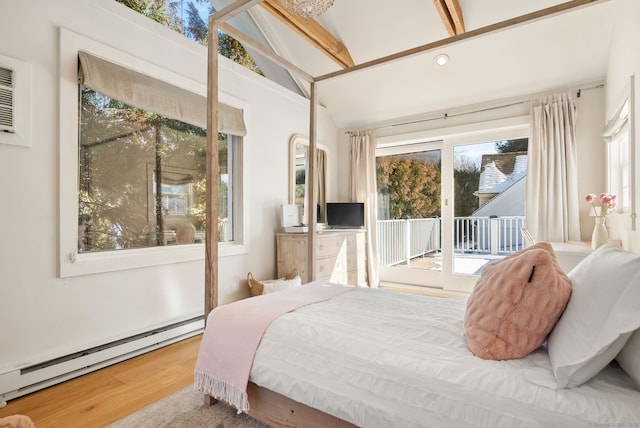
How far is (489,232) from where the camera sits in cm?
392

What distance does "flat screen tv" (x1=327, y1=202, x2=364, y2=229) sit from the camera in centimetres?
432

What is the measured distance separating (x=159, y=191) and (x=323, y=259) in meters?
1.73

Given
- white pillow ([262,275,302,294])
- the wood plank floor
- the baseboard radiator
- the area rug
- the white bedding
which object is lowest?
the wood plank floor

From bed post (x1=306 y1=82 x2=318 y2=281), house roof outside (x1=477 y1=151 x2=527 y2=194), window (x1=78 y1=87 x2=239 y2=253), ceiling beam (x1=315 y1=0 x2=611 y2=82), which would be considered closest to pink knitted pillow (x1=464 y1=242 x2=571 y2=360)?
ceiling beam (x1=315 y1=0 x2=611 y2=82)

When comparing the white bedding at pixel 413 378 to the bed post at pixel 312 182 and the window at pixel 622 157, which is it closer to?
the bed post at pixel 312 182

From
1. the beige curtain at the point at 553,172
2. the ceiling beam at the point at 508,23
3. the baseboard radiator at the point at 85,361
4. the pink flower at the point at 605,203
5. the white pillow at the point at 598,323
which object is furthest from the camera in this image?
the beige curtain at the point at 553,172

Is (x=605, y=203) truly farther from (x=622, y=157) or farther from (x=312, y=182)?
(x=312, y=182)

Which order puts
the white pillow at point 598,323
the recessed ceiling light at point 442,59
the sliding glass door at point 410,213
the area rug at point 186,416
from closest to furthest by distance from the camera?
1. the white pillow at point 598,323
2. the area rug at point 186,416
3. the recessed ceiling light at point 442,59
4. the sliding glass door at point 410,213

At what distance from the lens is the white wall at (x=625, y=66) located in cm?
196

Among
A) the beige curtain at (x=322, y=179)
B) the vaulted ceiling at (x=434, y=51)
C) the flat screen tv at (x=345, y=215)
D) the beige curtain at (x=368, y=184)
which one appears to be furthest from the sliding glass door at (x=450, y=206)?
the beige curtain at (x=322, y=179)

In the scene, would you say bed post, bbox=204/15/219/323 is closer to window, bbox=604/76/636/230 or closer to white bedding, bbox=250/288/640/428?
white bedding, bbox=250/288/640/428

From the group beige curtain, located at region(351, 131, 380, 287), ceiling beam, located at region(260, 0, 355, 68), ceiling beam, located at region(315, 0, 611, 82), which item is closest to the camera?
ceiling beam, located at region(315, 0, 611, 82)

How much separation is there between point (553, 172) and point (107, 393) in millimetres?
4048

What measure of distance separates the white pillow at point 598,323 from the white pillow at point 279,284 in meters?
2.42
